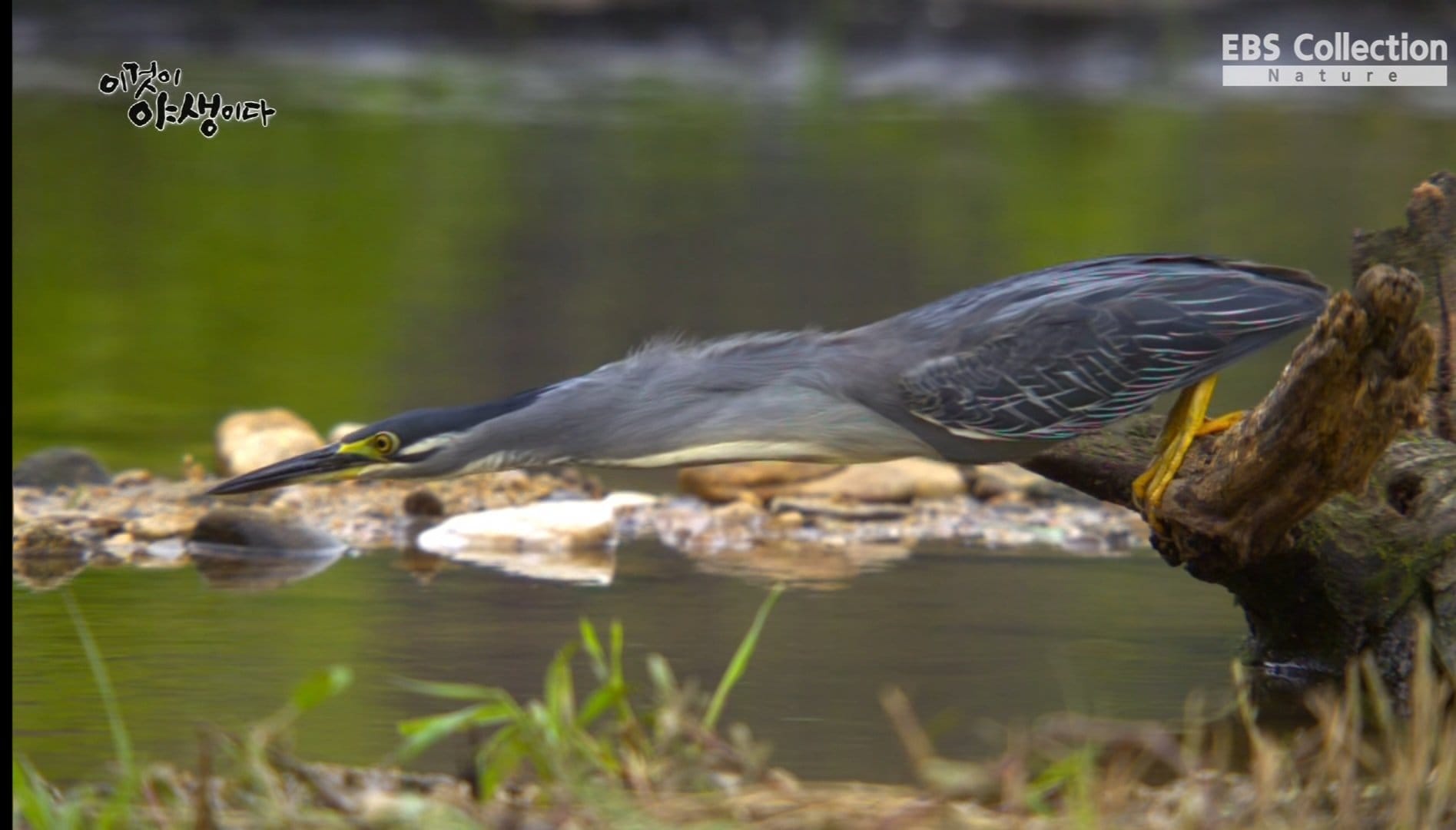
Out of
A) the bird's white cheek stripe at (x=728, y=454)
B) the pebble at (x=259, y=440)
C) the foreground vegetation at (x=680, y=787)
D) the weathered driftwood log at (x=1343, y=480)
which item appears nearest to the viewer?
the foreground vegetation at (x=680, y=787)

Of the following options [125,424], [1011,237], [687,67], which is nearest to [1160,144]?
[1011,237]

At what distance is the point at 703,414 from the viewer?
4926 millimetres

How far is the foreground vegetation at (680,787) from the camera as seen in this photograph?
11.3 feet

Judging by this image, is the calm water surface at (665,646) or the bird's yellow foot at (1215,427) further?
the bird's yellow foot at (1215,427)

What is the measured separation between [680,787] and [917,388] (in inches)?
67.1

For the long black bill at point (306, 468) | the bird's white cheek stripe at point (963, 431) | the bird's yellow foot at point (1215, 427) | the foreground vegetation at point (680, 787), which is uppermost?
the long black bill at point (306, 468)

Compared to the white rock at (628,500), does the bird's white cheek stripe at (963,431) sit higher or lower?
higher

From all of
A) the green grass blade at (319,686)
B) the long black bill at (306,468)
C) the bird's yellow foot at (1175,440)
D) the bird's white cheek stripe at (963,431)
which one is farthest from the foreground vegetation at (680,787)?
the bird's white cheek stripe at (963,431)

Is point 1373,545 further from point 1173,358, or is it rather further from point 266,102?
point 266,102

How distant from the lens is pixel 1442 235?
5.44 metres

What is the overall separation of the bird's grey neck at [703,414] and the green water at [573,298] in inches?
26.3

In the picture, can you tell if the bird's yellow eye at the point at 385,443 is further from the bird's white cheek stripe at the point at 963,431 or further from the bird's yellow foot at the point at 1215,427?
the bird's yellow foot at the point at 1215,427

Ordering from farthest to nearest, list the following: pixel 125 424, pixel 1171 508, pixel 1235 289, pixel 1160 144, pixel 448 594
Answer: pixel 1160 144
pixel 125 424
pixel 448 594
pixel 1235 289
pixel 1171 508

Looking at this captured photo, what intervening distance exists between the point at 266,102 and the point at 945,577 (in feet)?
53.8
